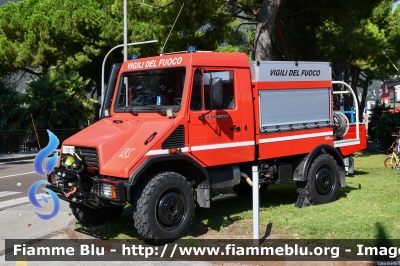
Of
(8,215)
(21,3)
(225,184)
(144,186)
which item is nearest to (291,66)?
(225,184)

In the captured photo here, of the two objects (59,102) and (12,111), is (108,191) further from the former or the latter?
(59,102)

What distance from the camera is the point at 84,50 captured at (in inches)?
1385

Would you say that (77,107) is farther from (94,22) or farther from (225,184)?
(225,184)

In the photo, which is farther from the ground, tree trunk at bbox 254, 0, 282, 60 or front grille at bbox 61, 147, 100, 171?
tree trunk at bbox 254, 0, 282, 60

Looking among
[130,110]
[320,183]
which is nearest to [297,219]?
[320,183]

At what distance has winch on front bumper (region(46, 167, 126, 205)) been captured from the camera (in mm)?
6457

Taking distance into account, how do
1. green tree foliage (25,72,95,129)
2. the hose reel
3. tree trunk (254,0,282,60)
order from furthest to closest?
green tree foliage (25,72,95,129) → tree trunk (254,0,282,60) → the hose reel

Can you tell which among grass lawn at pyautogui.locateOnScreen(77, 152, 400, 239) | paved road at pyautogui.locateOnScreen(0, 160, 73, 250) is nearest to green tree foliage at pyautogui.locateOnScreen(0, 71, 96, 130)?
paved road at pyautogui.locateOnScreen(0, 160, 73, 250)

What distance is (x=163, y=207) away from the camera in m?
6.75

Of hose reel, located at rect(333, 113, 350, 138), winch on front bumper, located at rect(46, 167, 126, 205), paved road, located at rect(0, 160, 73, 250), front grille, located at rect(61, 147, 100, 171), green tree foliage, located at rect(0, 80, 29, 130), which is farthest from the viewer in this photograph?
green tree foliage, located at rect(0, 80, 29, 130)

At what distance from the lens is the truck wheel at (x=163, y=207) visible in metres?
6.57

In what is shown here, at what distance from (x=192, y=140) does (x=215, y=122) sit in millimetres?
514

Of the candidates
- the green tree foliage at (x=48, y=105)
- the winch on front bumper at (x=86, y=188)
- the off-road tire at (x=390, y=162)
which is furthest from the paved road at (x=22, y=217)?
the green tree foliage at (x=48, y=105)

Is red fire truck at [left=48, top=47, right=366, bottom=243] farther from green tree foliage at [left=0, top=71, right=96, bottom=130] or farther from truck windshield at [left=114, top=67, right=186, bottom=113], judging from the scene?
green tree foliage at [left=0, top=71, right=96, bottom=130]
